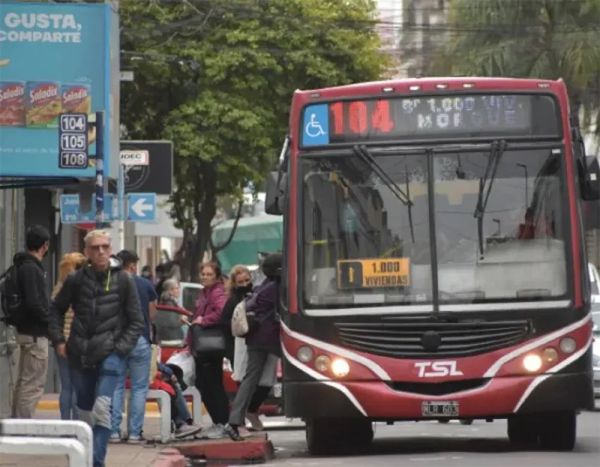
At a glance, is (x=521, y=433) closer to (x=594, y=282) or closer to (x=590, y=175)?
(x=590, y=175)

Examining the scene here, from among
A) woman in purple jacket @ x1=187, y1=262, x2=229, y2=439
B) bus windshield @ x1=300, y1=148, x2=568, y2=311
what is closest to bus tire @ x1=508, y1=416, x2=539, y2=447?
bus windshield @ x1=300, y1=148, x2=568, y2=311

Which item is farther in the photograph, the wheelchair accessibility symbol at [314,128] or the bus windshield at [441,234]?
the wheelchair accessibility symbol at [314,128]

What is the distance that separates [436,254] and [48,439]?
6.56m

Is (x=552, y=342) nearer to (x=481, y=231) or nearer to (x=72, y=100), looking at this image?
(x=481, y=231)

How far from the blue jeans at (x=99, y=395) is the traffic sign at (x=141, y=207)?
38.8 ft

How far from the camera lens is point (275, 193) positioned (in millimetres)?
15391

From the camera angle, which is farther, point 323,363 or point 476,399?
point 323,363

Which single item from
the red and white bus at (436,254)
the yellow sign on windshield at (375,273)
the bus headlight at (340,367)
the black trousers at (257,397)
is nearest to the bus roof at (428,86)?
the red and white bus at (436,254)

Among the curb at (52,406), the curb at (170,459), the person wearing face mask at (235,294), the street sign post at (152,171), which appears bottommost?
the curb at (52,406)

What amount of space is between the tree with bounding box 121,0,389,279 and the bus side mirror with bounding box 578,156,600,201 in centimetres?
2892

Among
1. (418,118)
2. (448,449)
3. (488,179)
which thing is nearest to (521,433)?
(448,449)

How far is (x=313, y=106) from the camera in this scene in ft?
51.0

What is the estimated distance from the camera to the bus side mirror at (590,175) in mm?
15250

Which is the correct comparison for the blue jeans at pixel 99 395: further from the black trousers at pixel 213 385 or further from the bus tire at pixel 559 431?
the black trousers at pixel 213 385
